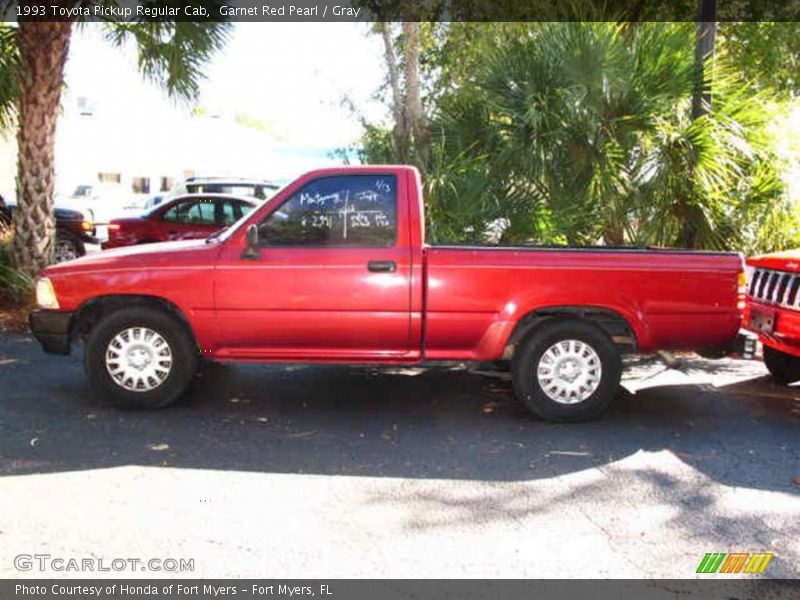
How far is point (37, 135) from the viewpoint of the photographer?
31.3ft

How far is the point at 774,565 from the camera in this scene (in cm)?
367

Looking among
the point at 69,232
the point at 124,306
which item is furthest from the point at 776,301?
the point at 69,232

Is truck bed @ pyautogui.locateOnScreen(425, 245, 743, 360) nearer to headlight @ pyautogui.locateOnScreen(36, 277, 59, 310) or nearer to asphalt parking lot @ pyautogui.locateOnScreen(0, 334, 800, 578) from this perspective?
asphalt parking lot @ pyautogui.locateOnScreen(0, 334, 800, 578)

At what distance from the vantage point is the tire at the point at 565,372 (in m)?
5.74

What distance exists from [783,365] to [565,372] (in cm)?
274

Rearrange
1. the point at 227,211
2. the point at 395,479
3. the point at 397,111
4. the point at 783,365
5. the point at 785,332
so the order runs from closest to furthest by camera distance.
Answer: the point at 395,479 → the point at 785,332 → the point at 783,365 → the point at 397,111 → the point at 227,211

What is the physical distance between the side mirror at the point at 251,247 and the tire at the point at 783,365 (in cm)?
483

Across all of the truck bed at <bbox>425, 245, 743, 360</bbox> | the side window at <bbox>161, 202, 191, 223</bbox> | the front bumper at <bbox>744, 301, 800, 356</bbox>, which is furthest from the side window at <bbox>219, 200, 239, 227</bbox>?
the front bumper at <bbox>744, 301, 800, 356</bbox>

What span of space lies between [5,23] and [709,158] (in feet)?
28.6
